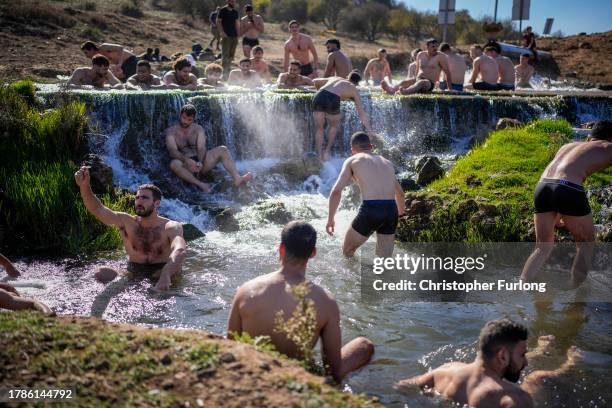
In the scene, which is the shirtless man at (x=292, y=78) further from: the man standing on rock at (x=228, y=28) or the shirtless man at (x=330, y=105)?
the man standing on rock at (x=228, y=28)

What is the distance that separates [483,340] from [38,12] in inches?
866

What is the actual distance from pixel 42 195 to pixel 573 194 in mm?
6543

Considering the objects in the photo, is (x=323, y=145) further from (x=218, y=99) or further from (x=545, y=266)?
(x=545, y=266)

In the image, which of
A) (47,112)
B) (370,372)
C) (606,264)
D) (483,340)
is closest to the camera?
(483,340)

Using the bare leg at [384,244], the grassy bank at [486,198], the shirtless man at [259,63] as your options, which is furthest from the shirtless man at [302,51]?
the bare leg at [384,244]

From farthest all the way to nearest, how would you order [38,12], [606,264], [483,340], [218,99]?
[38,12] < [218,99] < [606,264] < [483,340]

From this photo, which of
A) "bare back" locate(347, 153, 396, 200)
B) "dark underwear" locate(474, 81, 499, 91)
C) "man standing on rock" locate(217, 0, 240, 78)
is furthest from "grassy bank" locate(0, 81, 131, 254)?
"dark underwear" locate(474, 81, 499, 91)

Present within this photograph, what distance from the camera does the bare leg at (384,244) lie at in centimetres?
757

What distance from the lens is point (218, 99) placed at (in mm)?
12695

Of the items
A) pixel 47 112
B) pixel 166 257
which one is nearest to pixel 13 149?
pixel 47 112

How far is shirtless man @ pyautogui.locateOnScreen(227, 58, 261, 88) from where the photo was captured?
16078 millimetres

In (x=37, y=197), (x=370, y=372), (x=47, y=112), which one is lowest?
(x=370, y=372)

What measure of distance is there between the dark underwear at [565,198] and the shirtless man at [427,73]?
9.04 m

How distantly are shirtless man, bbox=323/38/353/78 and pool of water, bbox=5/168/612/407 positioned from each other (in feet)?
27.2
